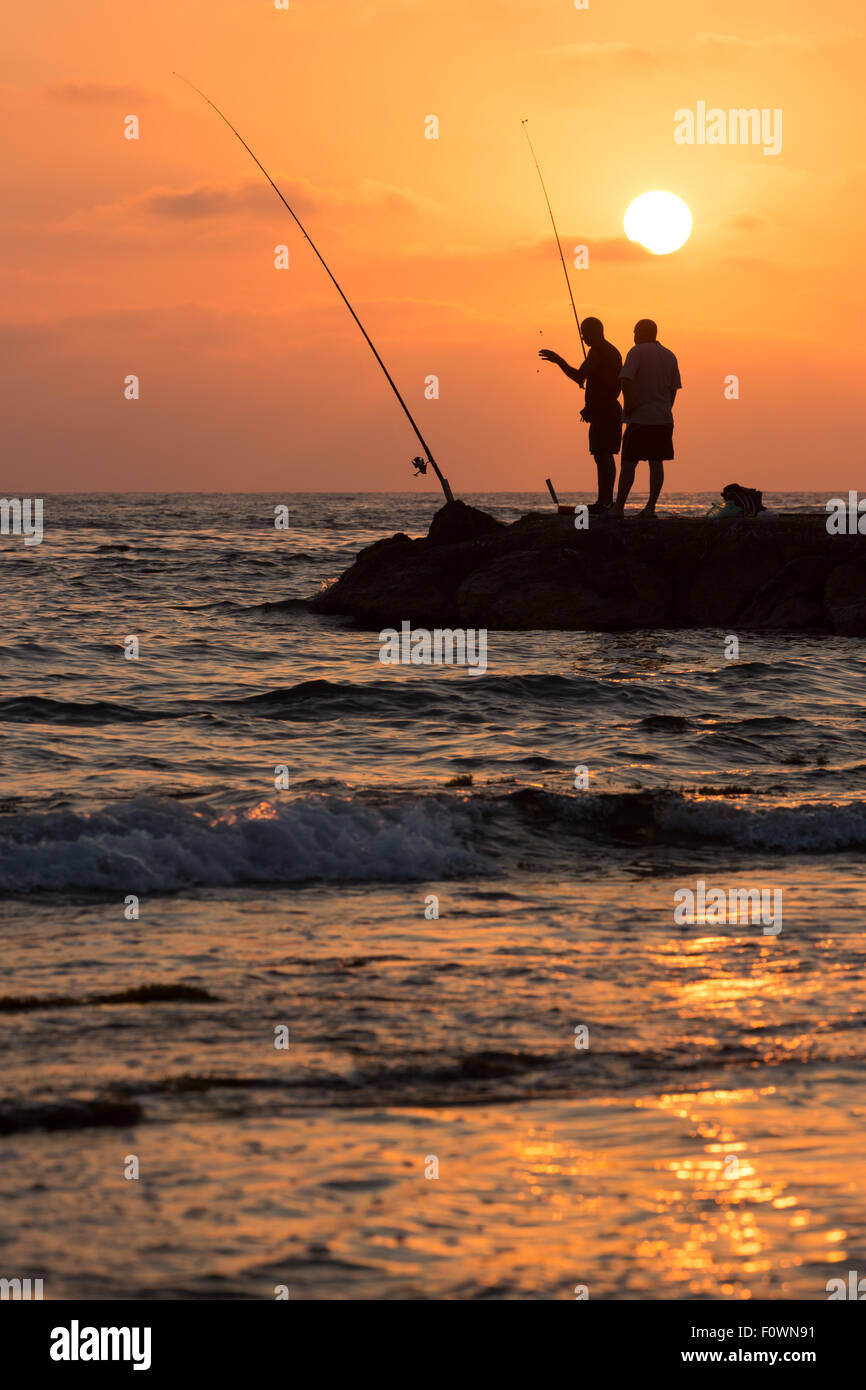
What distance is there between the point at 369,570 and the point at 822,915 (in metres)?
11.6

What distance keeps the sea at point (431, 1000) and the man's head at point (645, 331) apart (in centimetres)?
396

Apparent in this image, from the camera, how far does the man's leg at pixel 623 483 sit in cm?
1373

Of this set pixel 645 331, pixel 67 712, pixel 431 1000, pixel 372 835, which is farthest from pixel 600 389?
pixel 431 1000

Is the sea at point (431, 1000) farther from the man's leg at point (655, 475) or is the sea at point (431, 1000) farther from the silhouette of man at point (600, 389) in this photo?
the silhouette of man at point (600, 389)

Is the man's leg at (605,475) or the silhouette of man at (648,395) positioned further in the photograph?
the man's leg at (605,475)

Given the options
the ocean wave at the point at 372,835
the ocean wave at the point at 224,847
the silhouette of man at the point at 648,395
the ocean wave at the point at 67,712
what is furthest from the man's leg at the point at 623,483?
the ocean wave at the point at 224,847

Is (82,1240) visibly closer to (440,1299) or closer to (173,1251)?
(173,1251)

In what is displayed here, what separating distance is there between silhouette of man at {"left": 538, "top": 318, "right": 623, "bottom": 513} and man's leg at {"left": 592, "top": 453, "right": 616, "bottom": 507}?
0.5 inches

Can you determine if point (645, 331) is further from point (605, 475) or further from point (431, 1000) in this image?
point (431, 1000)

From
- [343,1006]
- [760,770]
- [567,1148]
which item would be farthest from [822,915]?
[760,770]

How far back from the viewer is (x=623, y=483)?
560 inches

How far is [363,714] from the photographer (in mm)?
11273

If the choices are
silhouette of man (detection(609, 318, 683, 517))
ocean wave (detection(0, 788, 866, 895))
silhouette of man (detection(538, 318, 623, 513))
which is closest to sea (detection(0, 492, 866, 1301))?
ocean wave (detection(0, 788, 866, 895))

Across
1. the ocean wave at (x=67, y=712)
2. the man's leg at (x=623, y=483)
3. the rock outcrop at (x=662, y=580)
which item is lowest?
the ocean wave at (x=67, y=712)
